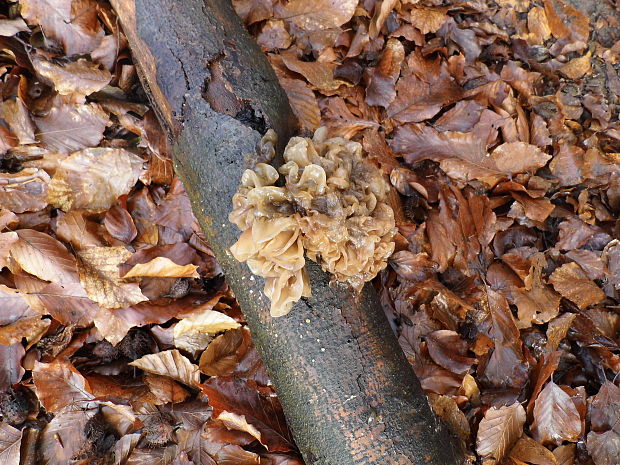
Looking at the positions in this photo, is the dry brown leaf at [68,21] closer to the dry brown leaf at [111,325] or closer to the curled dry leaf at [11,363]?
the dry brown leaf at [111,325]

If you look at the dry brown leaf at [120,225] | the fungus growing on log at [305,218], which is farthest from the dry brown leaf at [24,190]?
the fungus growing on log at [305,218]

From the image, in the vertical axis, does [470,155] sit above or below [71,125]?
below

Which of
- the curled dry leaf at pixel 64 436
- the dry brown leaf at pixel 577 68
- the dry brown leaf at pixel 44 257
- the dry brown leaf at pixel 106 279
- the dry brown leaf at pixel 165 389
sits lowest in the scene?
the curled dry leaf at pixel 64 436

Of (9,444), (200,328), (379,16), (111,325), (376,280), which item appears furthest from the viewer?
(379,16)

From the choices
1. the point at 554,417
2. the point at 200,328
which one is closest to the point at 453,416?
the point at 554,417

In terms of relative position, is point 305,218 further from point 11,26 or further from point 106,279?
point 11,26

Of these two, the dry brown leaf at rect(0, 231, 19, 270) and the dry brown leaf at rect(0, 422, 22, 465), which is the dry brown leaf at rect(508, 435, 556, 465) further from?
the dry brown leaf at rect(0, 231, 19, 270)

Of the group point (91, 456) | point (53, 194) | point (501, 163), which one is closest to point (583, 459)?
point (501, 163)
